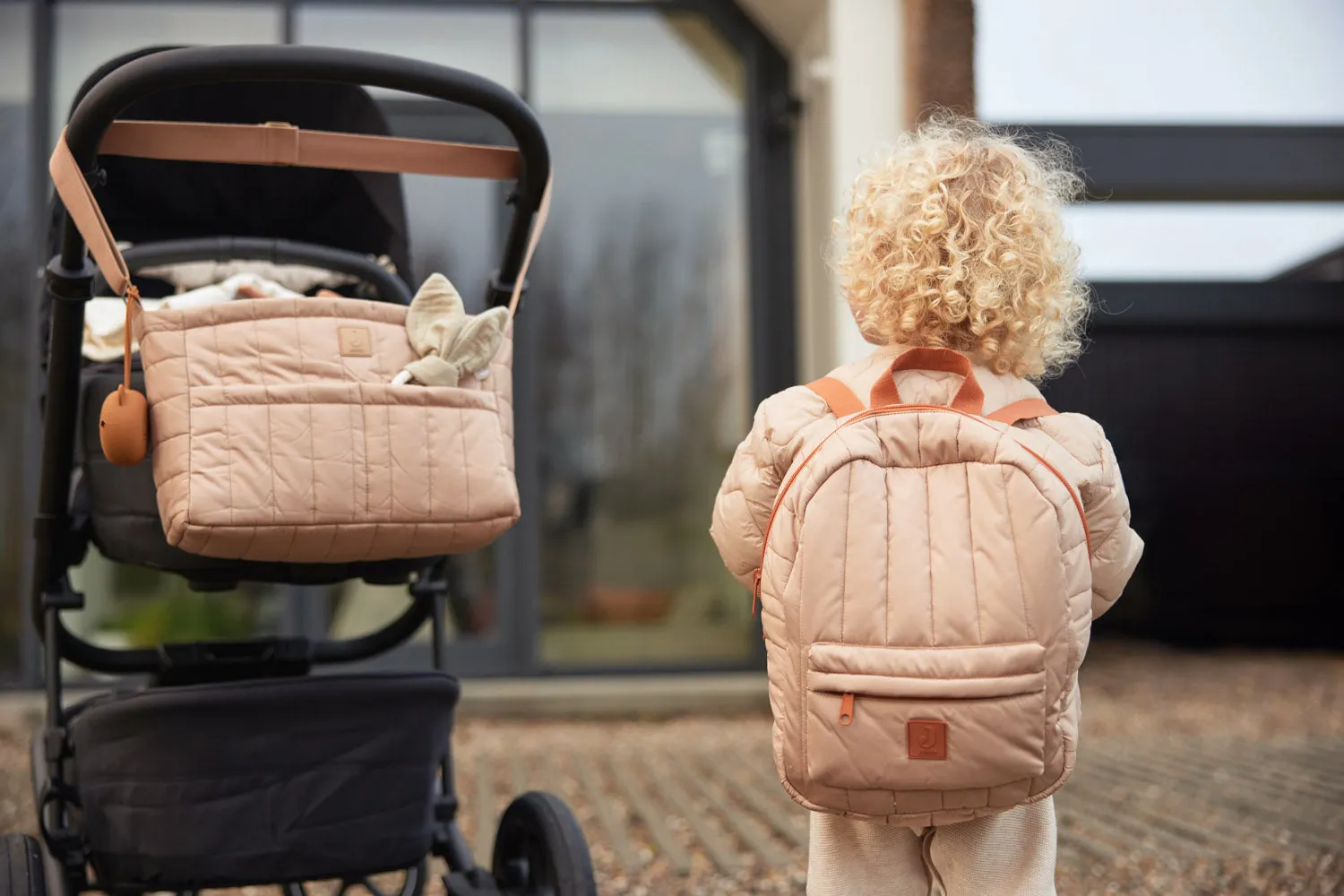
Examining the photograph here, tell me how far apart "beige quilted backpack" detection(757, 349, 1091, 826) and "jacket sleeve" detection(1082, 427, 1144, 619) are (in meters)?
0.11

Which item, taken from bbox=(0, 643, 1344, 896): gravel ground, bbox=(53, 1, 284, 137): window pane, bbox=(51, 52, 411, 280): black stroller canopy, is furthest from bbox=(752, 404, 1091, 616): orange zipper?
bbox=(53, 1, 284, 137): window pane

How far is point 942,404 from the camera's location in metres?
1.78

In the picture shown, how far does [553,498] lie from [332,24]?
2.52 metres

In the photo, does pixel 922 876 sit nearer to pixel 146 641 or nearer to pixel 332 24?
pixel 146 641

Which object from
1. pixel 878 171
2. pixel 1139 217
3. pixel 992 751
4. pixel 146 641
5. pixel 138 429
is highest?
pixel 1139 217

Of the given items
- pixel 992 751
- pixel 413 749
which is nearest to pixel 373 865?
pixel 413 749

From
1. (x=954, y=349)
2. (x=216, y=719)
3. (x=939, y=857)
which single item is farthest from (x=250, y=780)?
(x=954, y=349)

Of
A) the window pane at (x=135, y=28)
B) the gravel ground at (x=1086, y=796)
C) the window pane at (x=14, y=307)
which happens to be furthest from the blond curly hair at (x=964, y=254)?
Answer: the window pane at (x=14, y=307)

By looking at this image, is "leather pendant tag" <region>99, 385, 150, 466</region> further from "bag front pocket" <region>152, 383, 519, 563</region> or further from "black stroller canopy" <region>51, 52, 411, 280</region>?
"black stroller canopy" <region>51, 52, 411, 280</region>

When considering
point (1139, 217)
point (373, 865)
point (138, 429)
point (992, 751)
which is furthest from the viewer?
point (1139, 217)

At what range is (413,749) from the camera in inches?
83.1

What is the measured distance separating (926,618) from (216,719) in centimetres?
112

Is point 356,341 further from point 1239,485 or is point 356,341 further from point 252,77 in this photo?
point 1239,485

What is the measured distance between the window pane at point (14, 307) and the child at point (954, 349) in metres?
5.14
